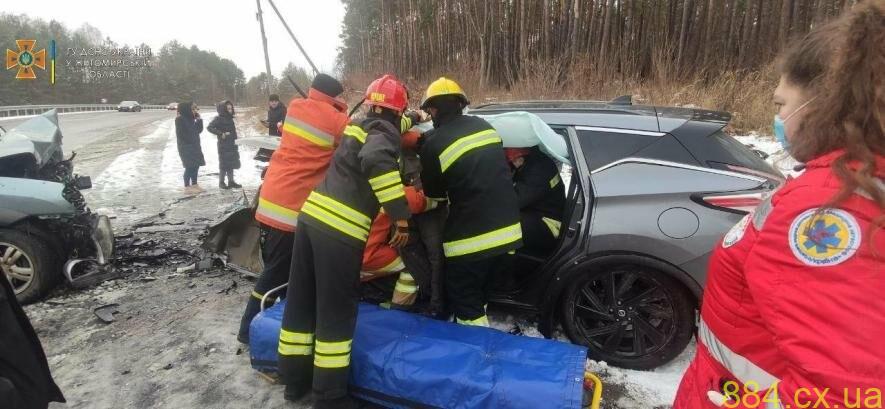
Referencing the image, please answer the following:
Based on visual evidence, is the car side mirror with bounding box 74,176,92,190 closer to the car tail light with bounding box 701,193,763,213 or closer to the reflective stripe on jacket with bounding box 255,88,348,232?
the reflective stripe on jacket with bounding box 255,88,348,232

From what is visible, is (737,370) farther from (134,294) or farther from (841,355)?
(134,294)

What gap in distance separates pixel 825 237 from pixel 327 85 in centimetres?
286

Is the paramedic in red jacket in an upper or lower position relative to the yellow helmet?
lower

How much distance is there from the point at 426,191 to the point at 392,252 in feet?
1.40

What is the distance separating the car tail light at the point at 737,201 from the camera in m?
2.59

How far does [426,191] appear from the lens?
2932 millimetres

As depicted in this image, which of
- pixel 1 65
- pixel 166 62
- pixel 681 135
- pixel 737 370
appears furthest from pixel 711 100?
pixel 166 62

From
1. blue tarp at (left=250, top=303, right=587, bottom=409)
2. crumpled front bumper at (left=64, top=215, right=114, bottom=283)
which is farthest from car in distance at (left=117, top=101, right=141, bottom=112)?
blue tarp at (left=250, top=303, right=587, bottom=409)

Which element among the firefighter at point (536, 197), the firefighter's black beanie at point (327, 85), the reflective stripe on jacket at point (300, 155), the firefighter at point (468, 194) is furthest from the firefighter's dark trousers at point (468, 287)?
the firefighter's black beanie at point (327, 85)

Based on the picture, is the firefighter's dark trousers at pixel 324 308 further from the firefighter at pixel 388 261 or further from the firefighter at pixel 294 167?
the firefighter at pixel 294 167

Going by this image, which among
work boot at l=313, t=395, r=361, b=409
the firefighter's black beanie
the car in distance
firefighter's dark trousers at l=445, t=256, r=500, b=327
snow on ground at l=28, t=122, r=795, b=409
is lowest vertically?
snow on ground at l=28, t=122, r=795, b=409

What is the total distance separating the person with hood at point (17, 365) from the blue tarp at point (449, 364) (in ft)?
3.92

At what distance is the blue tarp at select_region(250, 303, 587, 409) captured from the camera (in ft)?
7.13

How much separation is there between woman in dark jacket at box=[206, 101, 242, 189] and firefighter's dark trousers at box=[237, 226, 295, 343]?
639 centimetres
